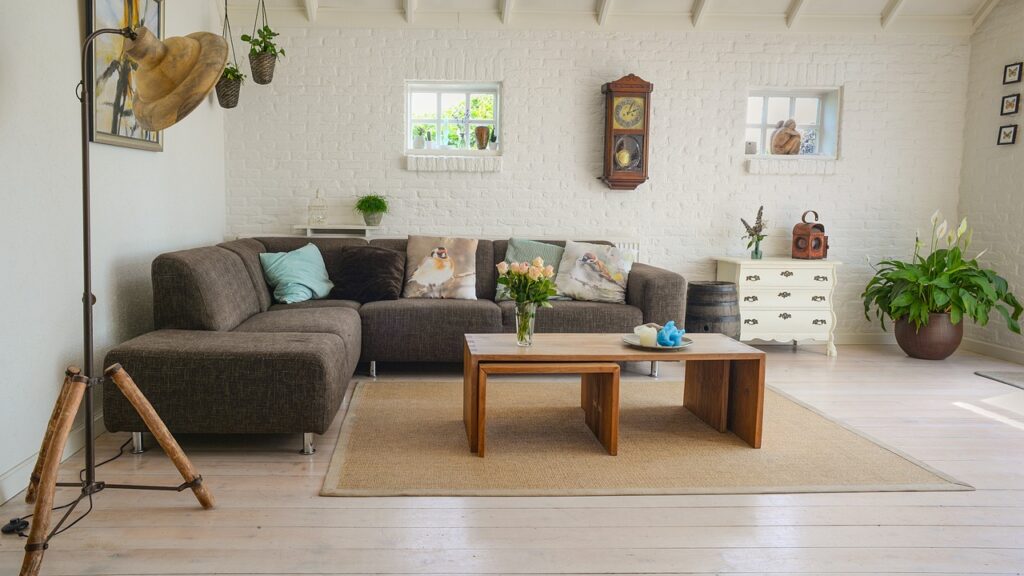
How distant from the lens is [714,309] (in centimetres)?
531

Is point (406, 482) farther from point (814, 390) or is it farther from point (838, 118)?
point (838, 118)

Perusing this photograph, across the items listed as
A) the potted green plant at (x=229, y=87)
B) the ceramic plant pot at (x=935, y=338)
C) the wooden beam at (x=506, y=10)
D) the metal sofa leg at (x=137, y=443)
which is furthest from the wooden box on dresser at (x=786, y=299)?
the metal sofa leg at (x=137, y=443)

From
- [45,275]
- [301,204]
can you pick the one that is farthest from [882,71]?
[45,275]

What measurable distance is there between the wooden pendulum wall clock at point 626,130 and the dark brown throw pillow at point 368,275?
5.92ft

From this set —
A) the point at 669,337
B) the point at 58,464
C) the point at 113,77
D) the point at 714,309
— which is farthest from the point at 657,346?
the point at 113,77

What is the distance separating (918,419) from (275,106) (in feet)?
15.6

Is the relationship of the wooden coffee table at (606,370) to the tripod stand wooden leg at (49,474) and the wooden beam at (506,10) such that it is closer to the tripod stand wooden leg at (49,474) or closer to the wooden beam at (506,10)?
the tripod stand wooden leg at (49,474)

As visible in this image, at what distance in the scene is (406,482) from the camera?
2961mm

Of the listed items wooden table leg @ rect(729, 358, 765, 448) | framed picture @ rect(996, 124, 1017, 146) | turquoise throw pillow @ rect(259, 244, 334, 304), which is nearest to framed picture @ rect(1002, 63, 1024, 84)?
framed picture @ rect(996, 124, 1017, 146)

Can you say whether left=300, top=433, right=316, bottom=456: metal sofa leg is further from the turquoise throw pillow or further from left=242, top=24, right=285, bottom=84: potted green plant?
left=242, top=24, right=285, bottom=84: potted green plant

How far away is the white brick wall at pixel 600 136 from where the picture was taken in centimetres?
578

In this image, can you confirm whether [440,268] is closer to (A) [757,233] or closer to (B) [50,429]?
(A) [757,233]

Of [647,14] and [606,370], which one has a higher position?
[647,14]

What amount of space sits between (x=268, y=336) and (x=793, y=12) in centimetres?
461
